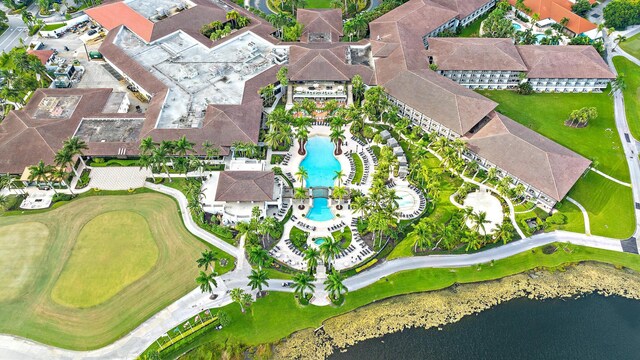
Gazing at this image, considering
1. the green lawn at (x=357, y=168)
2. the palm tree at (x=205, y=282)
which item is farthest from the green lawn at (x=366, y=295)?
the green lawn at (x=357, y=168)

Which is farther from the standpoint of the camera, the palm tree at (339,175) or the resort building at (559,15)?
the resort building at (559,15)

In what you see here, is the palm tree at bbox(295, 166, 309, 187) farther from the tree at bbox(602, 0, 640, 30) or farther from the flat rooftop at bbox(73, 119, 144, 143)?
the tree at bbox(602, 0, 640, 30)

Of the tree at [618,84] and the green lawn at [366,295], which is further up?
the tree at [618,84]

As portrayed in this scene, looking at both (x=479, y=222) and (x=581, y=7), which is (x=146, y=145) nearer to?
(x=479, y=222)

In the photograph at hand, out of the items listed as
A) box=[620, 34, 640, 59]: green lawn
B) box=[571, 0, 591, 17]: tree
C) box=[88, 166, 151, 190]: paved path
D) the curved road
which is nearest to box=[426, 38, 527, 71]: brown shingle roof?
box=[571, 0, 591, 17]: tree

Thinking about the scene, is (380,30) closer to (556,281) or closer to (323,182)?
(323,182)

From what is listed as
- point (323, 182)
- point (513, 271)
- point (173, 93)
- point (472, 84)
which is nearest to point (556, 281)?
point (513, 271)

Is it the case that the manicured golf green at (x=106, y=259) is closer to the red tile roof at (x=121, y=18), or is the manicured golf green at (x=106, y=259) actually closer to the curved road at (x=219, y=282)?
the curved road at (x=219, y=282)
